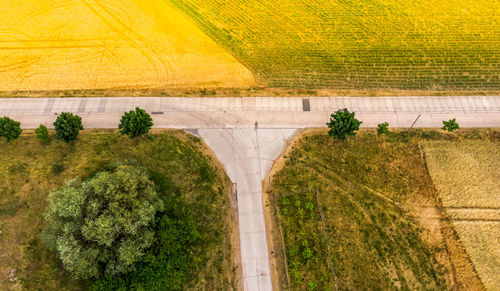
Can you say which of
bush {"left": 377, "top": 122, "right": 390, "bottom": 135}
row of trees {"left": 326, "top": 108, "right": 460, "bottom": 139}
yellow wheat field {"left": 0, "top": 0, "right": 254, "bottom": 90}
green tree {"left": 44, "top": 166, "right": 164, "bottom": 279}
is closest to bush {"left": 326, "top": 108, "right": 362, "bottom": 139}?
row of trees {"left": 326, "top": 108, "right": 460, "bottom": 139}

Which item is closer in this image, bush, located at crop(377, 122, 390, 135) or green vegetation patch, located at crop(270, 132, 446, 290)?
green vegetation patch, located at crop(270, 132, 446, 290)

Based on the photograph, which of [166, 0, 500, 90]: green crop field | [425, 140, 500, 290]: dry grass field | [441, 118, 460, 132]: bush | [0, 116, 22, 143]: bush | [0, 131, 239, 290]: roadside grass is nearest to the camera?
[0, 131, 239, 290]: roadside grass

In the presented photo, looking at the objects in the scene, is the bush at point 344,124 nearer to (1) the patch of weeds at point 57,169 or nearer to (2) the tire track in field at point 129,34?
(2) the tire track in field at point 129,34

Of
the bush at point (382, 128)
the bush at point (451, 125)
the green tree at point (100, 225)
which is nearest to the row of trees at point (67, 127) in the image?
the green tree at point (100, 225)

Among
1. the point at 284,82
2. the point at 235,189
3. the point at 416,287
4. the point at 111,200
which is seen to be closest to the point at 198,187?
the point at 235,189

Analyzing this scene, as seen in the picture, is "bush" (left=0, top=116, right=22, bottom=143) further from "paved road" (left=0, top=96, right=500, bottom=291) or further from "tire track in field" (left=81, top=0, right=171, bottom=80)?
"tire track in field" (left=81, top=0, right=171, bottom=80)

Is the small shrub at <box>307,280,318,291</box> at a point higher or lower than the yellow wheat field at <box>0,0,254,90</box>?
lower
